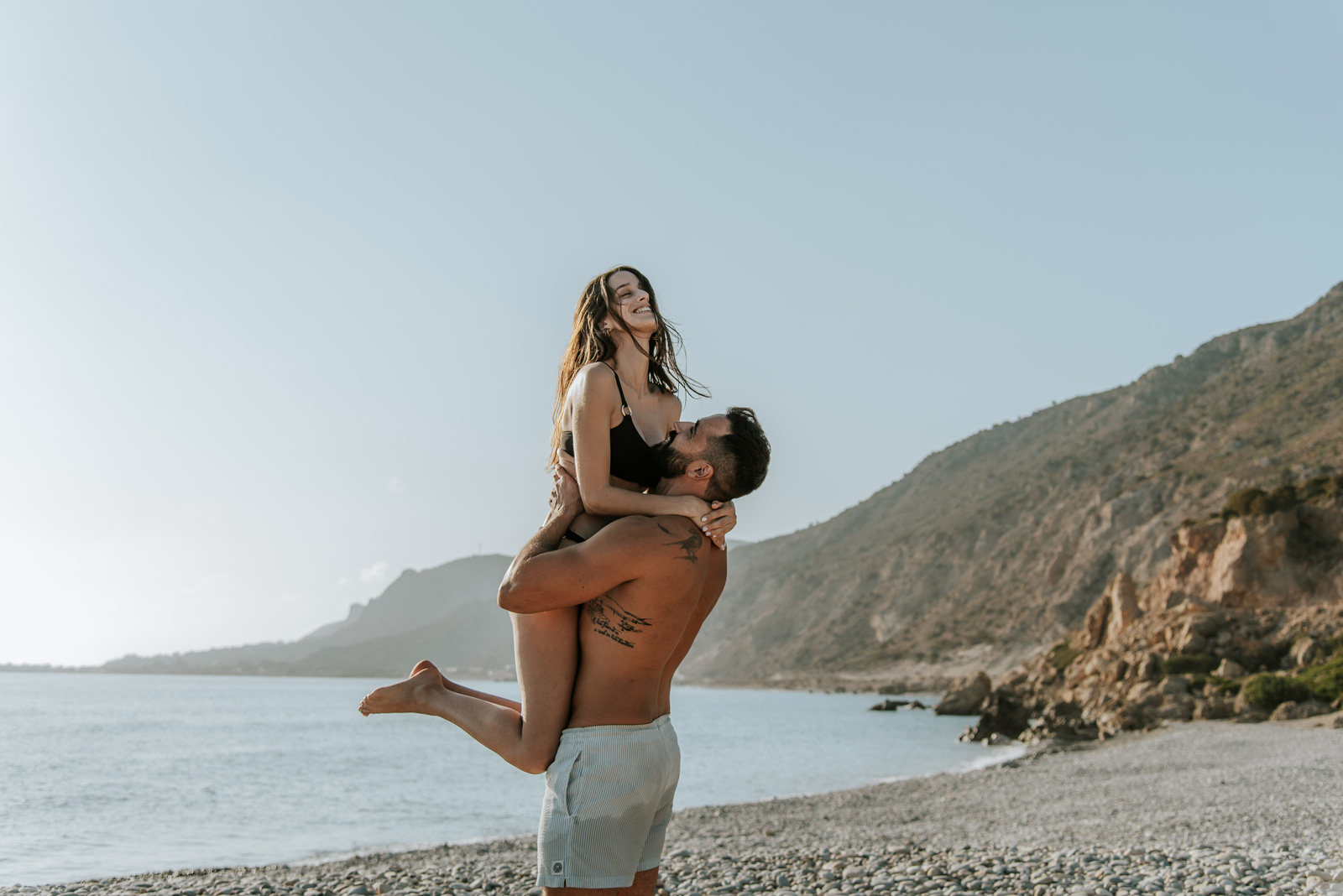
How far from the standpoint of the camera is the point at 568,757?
298 centimetres

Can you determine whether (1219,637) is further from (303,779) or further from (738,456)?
(738,456)

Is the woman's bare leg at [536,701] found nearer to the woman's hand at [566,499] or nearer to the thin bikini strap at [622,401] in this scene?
the woman's hand at [566,499]

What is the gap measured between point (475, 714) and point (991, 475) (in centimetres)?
10174

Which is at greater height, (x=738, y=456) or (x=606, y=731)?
(x=738, y=456)

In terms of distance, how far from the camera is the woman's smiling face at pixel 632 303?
342 centimetres

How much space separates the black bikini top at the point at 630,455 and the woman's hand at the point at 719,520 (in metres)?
0.22

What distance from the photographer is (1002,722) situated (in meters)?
36.0

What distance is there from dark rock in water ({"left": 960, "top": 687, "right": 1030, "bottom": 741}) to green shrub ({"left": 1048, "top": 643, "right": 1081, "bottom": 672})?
A: 8.00m

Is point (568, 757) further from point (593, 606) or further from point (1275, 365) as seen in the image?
point (1275, 365)

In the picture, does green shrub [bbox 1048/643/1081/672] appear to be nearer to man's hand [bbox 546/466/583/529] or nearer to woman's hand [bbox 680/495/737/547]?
woman's hand [bbox 680/495/737/547]

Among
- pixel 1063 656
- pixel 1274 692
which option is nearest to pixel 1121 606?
pixel 1063 656

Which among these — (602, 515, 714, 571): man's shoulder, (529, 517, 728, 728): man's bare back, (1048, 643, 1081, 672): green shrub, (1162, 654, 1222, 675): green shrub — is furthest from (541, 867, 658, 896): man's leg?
(1048, 643, 1081, 672): green shrub

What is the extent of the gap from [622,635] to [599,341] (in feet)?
3.47

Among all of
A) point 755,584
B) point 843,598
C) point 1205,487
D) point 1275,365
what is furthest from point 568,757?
point 755,584
